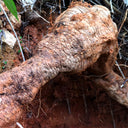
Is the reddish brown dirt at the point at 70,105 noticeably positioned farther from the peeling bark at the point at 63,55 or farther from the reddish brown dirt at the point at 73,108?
the peeling bark at the point at 63,55

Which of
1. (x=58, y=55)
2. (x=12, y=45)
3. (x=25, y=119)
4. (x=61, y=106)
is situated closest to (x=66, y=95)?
(x=61, y=106)

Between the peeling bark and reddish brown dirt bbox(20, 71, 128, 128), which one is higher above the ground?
the peeling bark

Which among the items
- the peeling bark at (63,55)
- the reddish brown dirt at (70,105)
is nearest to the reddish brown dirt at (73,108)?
the reddish brown dirt at (70,105)

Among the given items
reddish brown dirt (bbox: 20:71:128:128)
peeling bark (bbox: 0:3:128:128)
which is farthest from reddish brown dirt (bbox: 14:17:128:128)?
peeling bark (bbox: 0:3:128:128)

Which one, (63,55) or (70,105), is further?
(70,105)

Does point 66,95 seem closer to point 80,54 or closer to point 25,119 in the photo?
point 25,119

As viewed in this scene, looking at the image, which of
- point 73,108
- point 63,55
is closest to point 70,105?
point 73,108

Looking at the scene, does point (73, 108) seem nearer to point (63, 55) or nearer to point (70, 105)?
point (70, 105)

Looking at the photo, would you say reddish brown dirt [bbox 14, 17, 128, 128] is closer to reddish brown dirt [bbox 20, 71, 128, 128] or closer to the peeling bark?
reddish brown dirt [bbox 20, 71, 128, 128]
